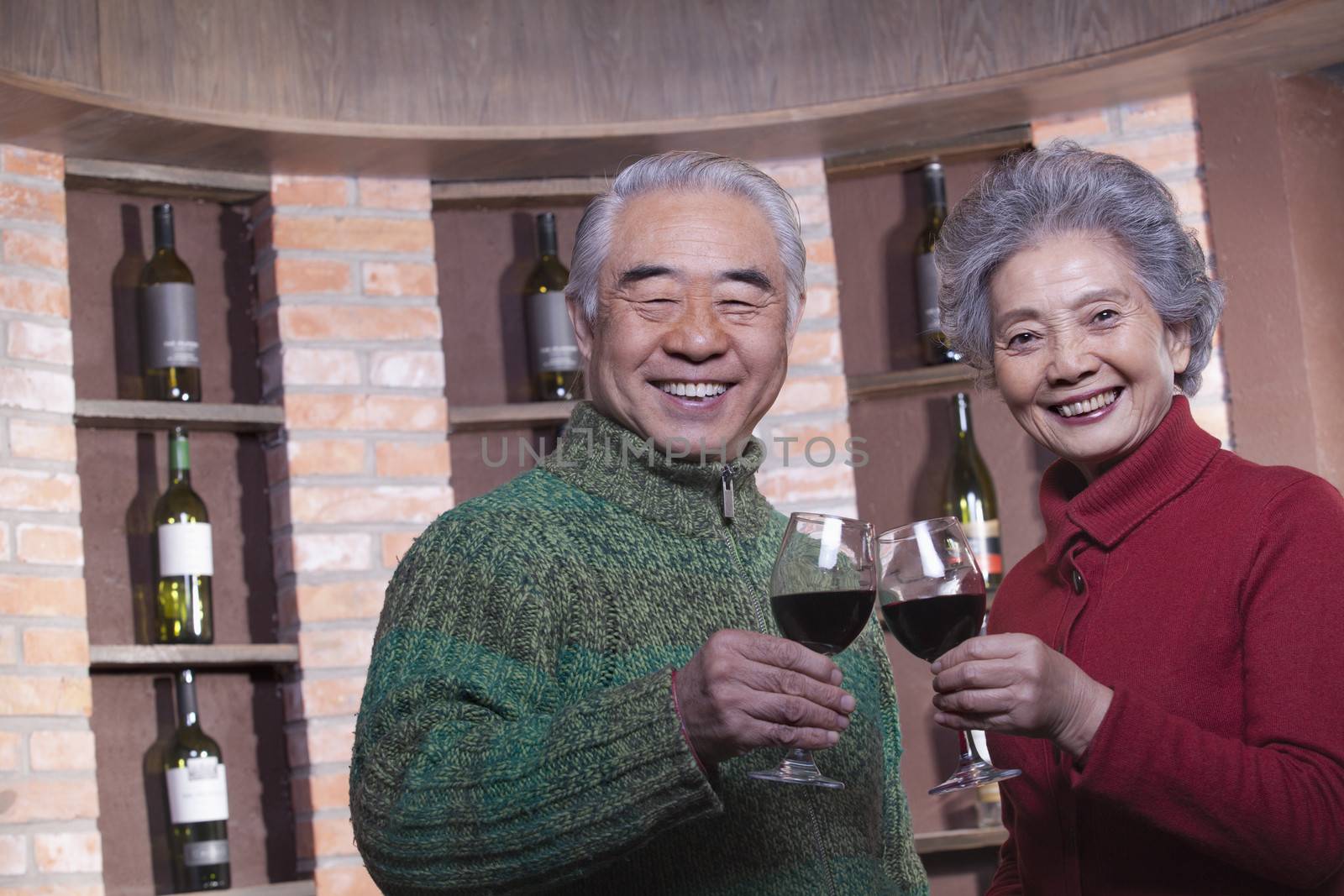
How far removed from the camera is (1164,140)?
302 cm

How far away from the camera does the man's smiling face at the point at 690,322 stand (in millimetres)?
1647

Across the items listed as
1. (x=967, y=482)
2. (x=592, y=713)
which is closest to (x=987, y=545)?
(x=967, y=482)

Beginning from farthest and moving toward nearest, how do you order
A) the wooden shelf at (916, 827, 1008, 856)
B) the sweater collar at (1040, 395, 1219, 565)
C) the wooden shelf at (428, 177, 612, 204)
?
the wooden shelf at (428, 177, 612, 204), the wooden shelf at (916, 827, 1008, 856), the sweater collar at (1040, 395, 1219, 565)

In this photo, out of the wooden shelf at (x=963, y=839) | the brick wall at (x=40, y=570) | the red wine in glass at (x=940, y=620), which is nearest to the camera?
the red wine in glass at (x=940, y=620)

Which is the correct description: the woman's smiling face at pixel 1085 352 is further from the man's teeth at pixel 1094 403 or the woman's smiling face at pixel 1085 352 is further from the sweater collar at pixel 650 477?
the sweater collar at pixel 650 477

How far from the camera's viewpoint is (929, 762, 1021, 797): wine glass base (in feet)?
4.17

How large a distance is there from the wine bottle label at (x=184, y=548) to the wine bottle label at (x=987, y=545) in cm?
143

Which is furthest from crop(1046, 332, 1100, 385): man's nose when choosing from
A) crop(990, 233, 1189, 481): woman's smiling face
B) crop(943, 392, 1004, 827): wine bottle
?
crop(943, 392, 1004, 827): wine bottle

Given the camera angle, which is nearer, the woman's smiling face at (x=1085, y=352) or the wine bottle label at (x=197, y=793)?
the woman's smiling face at (x=1085, y=352)

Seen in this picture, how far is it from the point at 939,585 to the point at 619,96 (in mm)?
1938

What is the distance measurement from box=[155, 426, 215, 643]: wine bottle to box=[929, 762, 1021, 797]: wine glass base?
182 centimetres

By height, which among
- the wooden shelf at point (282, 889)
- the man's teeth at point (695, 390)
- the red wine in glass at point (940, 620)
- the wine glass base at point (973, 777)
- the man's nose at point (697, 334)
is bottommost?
the wooden shelf at point (282, 889)

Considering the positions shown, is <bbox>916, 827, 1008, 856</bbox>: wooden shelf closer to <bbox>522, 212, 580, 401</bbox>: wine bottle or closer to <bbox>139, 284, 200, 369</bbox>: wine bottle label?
<bbox>522, 212, 580, 401</bbox>: wine bottle

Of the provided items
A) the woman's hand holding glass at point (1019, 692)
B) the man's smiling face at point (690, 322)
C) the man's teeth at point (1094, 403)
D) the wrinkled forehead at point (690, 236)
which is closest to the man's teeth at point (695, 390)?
the man's smiling face at point (690, 322)
